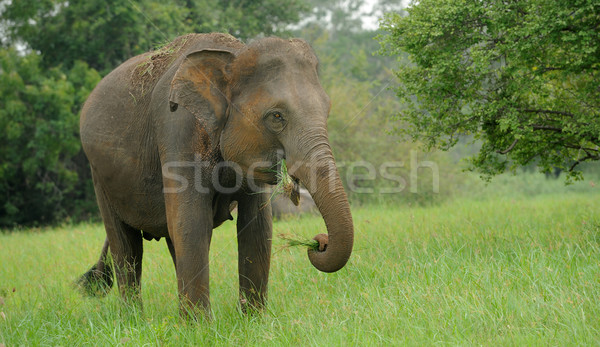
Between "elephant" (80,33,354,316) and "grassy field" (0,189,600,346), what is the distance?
0.37 meters

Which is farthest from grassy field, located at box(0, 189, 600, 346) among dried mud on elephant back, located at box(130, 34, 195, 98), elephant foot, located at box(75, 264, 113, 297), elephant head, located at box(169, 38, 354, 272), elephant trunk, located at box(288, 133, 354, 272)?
dried mud on elephant back, located at box(130, 34, 195, 98)

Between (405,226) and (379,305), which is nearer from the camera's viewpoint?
(379,305)

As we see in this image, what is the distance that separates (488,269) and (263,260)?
6.90 ft

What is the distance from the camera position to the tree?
706 centimetres

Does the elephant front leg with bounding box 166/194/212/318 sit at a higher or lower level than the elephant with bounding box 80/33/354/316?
lower

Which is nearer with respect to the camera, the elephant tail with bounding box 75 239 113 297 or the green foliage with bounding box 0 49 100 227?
the elephant tail with bounding box 75 239 113 297

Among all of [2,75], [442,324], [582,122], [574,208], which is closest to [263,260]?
[442,324]

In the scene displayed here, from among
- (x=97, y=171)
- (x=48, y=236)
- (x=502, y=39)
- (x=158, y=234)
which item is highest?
(x=502, y=39)

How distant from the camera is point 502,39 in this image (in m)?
7.86

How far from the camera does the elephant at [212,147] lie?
177 inches

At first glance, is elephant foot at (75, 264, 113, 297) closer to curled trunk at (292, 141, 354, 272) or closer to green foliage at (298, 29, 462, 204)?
curled trunk at (292, 141, 354, 272)

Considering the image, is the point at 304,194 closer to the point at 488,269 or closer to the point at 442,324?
the point at 488,269

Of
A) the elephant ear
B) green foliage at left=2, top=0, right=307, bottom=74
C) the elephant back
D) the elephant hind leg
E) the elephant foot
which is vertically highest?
green foliage at left=2, top=0, right=307, bottom=74

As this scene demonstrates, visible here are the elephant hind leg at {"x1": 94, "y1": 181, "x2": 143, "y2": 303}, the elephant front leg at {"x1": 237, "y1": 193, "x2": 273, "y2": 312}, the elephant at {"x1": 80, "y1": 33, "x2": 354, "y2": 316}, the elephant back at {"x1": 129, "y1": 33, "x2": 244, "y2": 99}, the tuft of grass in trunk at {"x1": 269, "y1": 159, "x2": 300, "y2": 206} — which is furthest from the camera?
the elephant hind leg at {"x1": 94, "y1": 181, "x2": 143, "y2": 303}
